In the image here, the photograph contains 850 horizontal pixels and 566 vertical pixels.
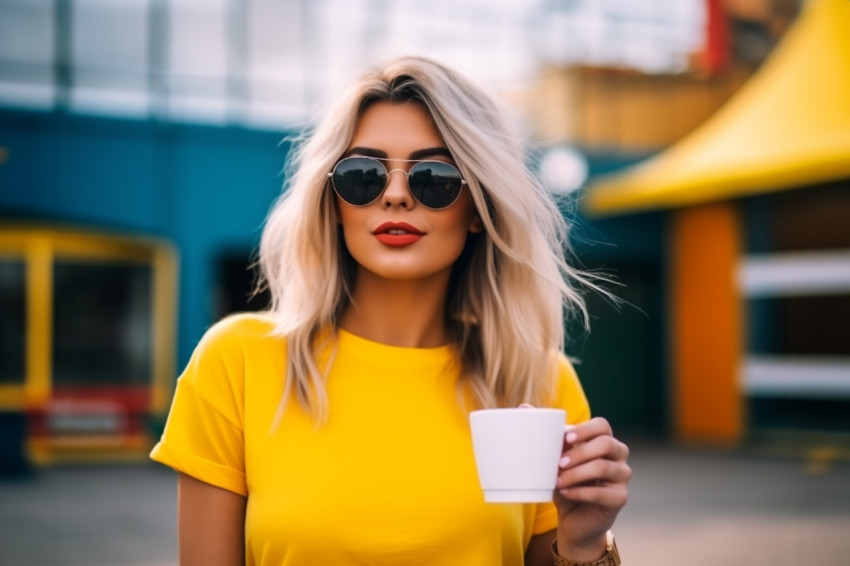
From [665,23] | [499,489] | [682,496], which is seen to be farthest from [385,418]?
[665,23]

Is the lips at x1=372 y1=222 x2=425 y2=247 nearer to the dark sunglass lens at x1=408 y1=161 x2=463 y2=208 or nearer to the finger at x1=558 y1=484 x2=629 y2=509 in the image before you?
the dark sunglass lens at x1=408 y1=161 x2=463 y2=208

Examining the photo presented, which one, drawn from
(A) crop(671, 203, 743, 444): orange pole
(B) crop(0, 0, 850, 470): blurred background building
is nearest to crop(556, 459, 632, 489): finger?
(B) crop(0, 0, 850, 470): blurred background building

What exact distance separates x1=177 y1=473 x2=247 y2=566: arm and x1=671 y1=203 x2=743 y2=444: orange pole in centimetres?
1363

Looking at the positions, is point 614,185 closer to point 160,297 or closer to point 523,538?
point 160,297

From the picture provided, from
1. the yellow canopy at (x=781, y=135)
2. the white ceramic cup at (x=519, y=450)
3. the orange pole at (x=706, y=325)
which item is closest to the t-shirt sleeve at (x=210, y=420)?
the white ceramic cup at (x=519, y=450)

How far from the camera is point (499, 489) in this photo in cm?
164

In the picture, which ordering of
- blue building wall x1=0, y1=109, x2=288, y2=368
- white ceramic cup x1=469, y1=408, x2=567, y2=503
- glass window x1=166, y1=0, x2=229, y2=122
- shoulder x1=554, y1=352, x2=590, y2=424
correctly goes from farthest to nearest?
1. glass window x1=166, y1=0, x2=229, y2=122
2. blue building wall x1=0, y1=109, x2=288, y2=368
3. shoulder x1=554, y1=352, x2=590, y2=424
4. white ceramic cup x1=469, y1=408, x2=567, y2=503

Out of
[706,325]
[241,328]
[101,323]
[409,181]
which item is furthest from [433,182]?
[706,325]

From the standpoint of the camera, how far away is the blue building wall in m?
13.1

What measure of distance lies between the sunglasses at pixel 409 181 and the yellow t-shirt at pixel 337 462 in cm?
35

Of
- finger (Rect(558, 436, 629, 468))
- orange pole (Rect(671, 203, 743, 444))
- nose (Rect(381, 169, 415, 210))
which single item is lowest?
orange pole (Rect(671, 203, 743, 444))

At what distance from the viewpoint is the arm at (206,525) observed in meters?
2.01

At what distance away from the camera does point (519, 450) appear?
5.29 ft

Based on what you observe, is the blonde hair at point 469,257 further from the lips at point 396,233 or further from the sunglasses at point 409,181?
the lips at point 396,233
